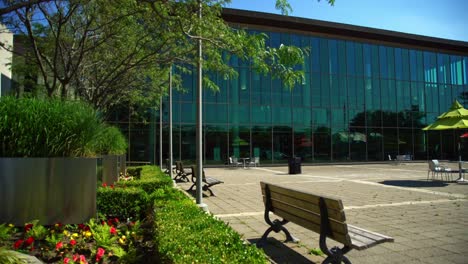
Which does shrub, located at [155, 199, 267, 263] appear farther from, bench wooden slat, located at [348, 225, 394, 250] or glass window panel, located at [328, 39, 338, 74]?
glass window panel, located at [328, 39, 338, 74]

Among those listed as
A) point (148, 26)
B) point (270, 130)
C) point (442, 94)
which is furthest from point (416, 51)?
point (148, 26)

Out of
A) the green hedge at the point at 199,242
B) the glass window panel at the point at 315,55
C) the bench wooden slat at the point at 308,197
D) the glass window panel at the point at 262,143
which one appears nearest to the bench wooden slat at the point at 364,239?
the bench wooden slat at the point at 308,197

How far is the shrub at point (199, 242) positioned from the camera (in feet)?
11.5

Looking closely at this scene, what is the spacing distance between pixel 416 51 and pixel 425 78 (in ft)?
9.39

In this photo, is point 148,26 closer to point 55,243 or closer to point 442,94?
point 55,243

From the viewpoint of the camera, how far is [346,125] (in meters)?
33.8

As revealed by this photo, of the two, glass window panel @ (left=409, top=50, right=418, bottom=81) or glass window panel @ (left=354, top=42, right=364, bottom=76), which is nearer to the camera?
glass window panel @ (left=354, top=42, right=364, bottom=76)

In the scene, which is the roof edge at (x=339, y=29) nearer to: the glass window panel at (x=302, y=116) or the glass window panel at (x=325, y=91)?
the glass window panel at (x=325, y=91)

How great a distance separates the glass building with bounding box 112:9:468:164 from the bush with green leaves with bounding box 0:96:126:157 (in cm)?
2150

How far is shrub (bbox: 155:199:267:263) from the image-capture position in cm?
349

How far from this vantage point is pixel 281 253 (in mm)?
5324

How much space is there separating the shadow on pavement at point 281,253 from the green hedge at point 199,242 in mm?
975

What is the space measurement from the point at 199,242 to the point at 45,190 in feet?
8.86

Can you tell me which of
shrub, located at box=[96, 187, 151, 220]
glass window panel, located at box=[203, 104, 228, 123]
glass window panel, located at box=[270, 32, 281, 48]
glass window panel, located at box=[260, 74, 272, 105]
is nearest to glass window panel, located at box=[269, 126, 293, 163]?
glass window panel, located at box=[260, 74, 272, 105]
